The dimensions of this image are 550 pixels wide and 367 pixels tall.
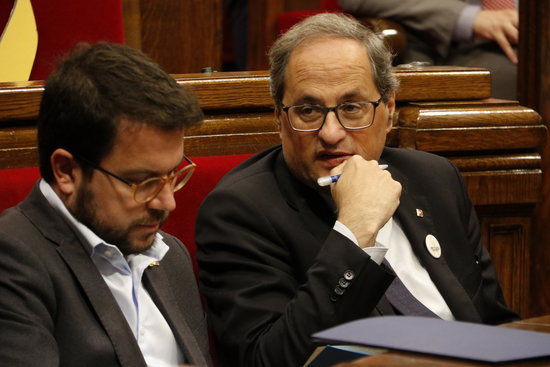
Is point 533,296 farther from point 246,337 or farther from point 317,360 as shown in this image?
point 317,360

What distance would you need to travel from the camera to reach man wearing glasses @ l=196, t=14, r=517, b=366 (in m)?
1.31

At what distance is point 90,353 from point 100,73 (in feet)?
1.08

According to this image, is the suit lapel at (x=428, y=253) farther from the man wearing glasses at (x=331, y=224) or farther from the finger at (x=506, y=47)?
the finger at (x=506, y=47)

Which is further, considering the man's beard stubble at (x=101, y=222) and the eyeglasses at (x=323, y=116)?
the eyeglasses at (x=323, y=116)

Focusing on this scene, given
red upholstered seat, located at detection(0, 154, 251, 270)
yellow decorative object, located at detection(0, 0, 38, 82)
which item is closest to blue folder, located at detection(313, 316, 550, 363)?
red upholstered seat, located at detection(0, 154, 251, 270)

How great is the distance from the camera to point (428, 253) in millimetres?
1525

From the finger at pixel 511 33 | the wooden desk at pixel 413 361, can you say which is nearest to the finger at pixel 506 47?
the finger at pixel 511 33

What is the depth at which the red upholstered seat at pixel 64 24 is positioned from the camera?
6.38 ft

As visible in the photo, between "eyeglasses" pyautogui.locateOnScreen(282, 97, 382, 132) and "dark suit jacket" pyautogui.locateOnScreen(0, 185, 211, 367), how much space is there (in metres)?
0.46

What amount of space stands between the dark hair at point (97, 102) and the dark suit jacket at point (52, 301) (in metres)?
0.07

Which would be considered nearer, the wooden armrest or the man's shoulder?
the man's shoulder

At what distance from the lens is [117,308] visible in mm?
1140

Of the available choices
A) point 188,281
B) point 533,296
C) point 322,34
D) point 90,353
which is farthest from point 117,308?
point 533,296

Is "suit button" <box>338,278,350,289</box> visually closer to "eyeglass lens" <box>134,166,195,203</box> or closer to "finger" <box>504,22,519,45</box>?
"eyeglass lens" <box>134,166,195,203</box>
